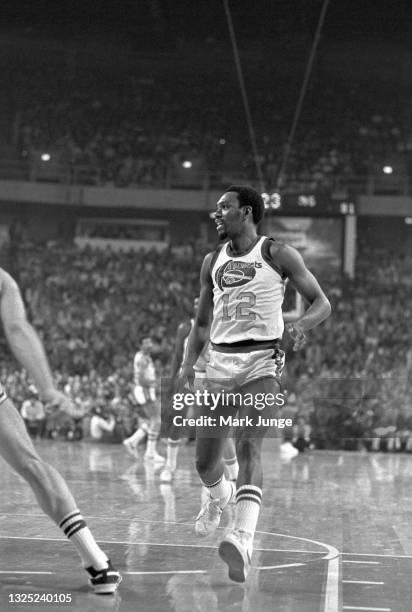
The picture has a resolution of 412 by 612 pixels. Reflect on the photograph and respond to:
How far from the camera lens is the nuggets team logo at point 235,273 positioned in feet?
20.6

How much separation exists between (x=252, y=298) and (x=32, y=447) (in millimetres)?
1783

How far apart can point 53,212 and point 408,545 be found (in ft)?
107

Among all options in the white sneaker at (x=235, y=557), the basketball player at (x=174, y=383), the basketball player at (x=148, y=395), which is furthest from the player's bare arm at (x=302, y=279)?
the basketball player at (x=148, y=395)

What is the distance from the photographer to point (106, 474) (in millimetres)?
13453

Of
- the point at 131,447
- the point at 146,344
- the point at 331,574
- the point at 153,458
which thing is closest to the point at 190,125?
the point at 131,447

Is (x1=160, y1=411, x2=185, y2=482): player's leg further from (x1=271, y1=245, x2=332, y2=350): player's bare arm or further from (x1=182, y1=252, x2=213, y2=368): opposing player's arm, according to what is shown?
(x1=271, y1=245, x2=332, y2=350): player's bare arm

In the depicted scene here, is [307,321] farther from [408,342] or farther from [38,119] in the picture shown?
[38,119]

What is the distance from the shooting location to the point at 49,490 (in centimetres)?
513

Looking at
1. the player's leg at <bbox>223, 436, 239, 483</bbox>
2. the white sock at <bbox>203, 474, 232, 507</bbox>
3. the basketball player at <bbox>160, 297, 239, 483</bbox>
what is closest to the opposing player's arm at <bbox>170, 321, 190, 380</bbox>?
the basketball player at <bbox>160, 297, 239, 483</bbox>

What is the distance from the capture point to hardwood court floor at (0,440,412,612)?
5215 millimetres

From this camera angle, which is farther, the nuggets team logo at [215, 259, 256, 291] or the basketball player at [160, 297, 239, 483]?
the basketball player at [160, 297, 239, 483]

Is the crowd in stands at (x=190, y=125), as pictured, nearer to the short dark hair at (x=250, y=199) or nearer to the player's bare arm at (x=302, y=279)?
the short dark hair at (x=250, y=199)

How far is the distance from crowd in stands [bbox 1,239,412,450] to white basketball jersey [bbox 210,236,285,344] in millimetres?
14633

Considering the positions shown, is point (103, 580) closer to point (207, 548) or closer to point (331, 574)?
point (331, 574)
